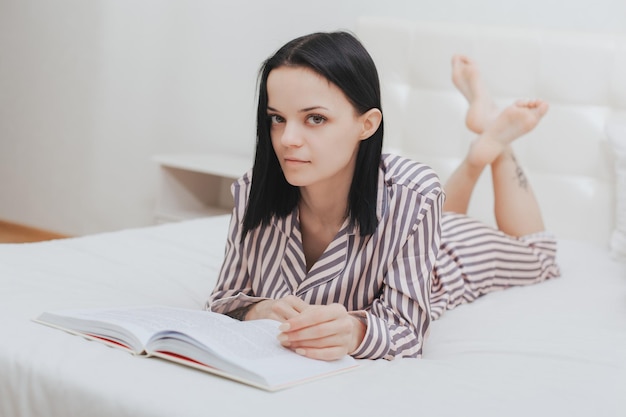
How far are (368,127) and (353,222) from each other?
16 cm

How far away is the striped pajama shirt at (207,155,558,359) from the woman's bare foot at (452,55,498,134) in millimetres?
884

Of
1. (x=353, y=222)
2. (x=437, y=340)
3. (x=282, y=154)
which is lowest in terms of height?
(x=437, y=340)

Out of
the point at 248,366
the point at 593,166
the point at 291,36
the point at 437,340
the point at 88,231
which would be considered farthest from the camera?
the point at 88,231

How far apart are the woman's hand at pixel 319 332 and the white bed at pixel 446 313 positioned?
0.05 meters

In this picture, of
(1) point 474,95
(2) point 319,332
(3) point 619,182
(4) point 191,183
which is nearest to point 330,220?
(2) point 319,332

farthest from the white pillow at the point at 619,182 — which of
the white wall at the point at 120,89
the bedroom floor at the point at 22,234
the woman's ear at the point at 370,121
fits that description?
the bedroom floor at the point at 22,234

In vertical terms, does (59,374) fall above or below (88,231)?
above

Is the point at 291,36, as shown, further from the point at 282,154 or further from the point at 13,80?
the point at 282,154

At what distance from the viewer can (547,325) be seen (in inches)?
69.3

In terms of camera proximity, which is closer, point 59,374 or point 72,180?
point 59,374

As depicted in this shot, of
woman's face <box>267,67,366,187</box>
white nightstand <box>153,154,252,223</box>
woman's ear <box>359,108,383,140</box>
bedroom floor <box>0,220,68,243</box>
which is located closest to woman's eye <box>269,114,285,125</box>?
woman's face <box>267,67,366,187</box>

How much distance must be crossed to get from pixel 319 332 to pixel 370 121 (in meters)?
0.38

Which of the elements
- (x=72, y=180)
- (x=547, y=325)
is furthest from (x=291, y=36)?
(x=547, y=325)

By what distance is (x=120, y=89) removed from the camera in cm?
395
